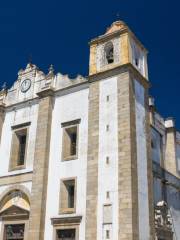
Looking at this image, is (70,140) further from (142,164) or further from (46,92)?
(142,164)

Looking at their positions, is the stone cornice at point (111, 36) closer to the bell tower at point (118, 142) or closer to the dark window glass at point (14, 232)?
the bell tower at point (118, 142)

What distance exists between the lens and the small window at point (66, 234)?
18766mm

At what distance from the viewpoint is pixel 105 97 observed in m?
20.5

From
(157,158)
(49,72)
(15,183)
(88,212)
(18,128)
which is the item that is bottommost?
(88,212)

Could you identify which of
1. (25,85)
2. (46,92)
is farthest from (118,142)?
(25,85)

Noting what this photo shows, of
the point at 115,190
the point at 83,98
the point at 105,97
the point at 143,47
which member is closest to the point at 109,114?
the point at 105,97

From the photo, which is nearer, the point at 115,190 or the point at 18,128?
the point at 115,190

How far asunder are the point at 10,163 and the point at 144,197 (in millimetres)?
8818

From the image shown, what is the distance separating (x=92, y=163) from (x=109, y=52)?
701cm

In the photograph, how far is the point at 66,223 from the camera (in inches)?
749

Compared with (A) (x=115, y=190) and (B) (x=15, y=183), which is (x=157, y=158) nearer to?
(A) (x=115, y=190)

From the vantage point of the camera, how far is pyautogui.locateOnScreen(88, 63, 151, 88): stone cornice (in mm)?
20531

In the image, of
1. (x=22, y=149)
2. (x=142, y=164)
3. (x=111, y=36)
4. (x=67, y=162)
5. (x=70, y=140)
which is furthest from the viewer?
(x=22, y=149)

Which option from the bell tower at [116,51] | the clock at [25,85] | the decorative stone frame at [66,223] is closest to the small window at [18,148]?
the clock at [25,85]
